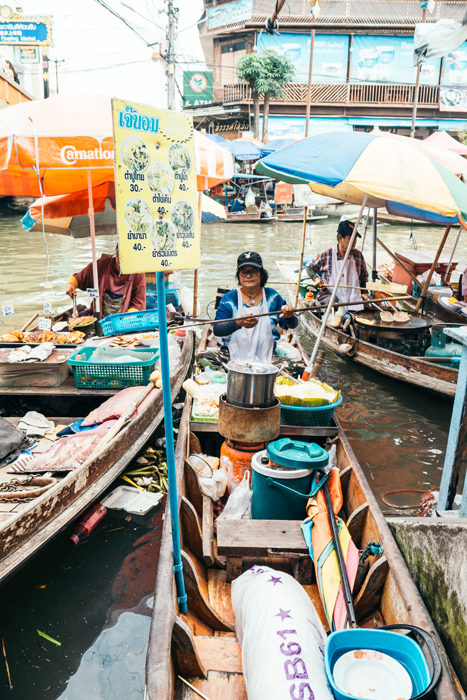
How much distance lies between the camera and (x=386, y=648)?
2035 mm

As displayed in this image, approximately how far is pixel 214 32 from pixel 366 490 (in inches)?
1520

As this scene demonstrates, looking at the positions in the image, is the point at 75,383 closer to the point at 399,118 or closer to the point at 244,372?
the point at 244,372

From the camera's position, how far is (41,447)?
4406 mm

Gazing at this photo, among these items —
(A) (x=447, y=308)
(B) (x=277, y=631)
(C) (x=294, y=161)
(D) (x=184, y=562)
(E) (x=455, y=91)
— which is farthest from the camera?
(E) (x=455, y=91)

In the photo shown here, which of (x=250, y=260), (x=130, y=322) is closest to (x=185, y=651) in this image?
(x=250, y=260)

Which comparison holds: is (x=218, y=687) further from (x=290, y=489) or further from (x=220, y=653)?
(x=290, y=489)

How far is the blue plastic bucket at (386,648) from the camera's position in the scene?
6.18 ft

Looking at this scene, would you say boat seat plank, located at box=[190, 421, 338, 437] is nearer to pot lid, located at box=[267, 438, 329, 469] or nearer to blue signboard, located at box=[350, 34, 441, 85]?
pot lid, located at box=[267, 438, 329, 469]

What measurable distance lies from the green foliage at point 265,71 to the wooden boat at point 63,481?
1134 inches

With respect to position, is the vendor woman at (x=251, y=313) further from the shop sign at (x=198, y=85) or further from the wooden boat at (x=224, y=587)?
the shop sign at (x=198, y=85)

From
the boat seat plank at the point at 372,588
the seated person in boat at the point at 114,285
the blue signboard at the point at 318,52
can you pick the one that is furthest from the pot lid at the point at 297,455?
the blue signboard at the point at 318,52

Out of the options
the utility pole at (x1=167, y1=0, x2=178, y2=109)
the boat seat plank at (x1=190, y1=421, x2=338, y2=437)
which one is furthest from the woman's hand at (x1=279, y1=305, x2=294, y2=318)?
the utility pole at (x1=167, y1=0, x2=178, y2=109)

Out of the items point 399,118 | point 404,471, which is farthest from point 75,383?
point 399,118

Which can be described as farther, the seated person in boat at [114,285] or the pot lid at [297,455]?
the seated person in boat at [114,285]
